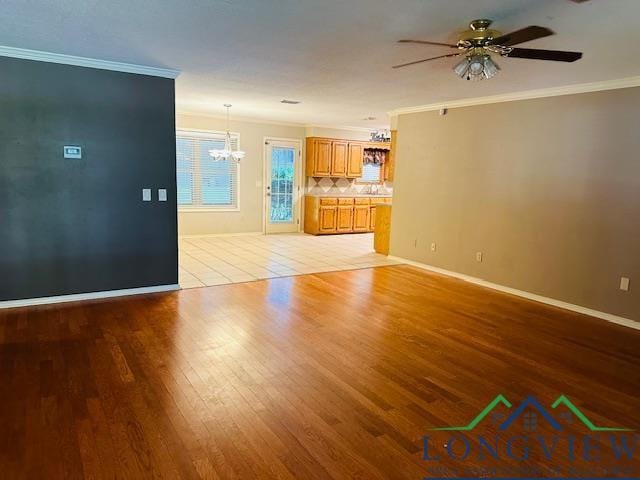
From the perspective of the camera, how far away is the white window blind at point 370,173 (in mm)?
10211

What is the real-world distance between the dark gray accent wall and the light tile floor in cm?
94

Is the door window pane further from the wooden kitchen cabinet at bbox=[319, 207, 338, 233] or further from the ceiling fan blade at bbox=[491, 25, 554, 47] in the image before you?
the ceiling fan blade at bbox=[491, 25, 554, 47]

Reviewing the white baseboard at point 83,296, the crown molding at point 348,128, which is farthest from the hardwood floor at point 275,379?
the crown molding at point 348,128

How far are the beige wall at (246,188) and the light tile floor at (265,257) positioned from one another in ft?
0.93

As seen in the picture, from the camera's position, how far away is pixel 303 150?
9.27 metres

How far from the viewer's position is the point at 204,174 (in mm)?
8125

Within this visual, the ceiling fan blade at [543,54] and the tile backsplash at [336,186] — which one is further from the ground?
the ceiling fan blade at [543,54]

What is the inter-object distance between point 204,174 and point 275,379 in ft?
20.3

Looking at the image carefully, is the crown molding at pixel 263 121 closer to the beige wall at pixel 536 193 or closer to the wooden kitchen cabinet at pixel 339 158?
the wooden kitchen cabinet at pixel 339 158

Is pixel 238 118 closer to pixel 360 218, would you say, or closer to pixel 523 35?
pixel 360 218

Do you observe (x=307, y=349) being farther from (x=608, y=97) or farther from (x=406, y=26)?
(x=608, y=97)

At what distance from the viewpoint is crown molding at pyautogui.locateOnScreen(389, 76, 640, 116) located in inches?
156

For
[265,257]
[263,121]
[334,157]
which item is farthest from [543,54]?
[334,157]

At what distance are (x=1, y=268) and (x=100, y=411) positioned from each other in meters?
2.47
